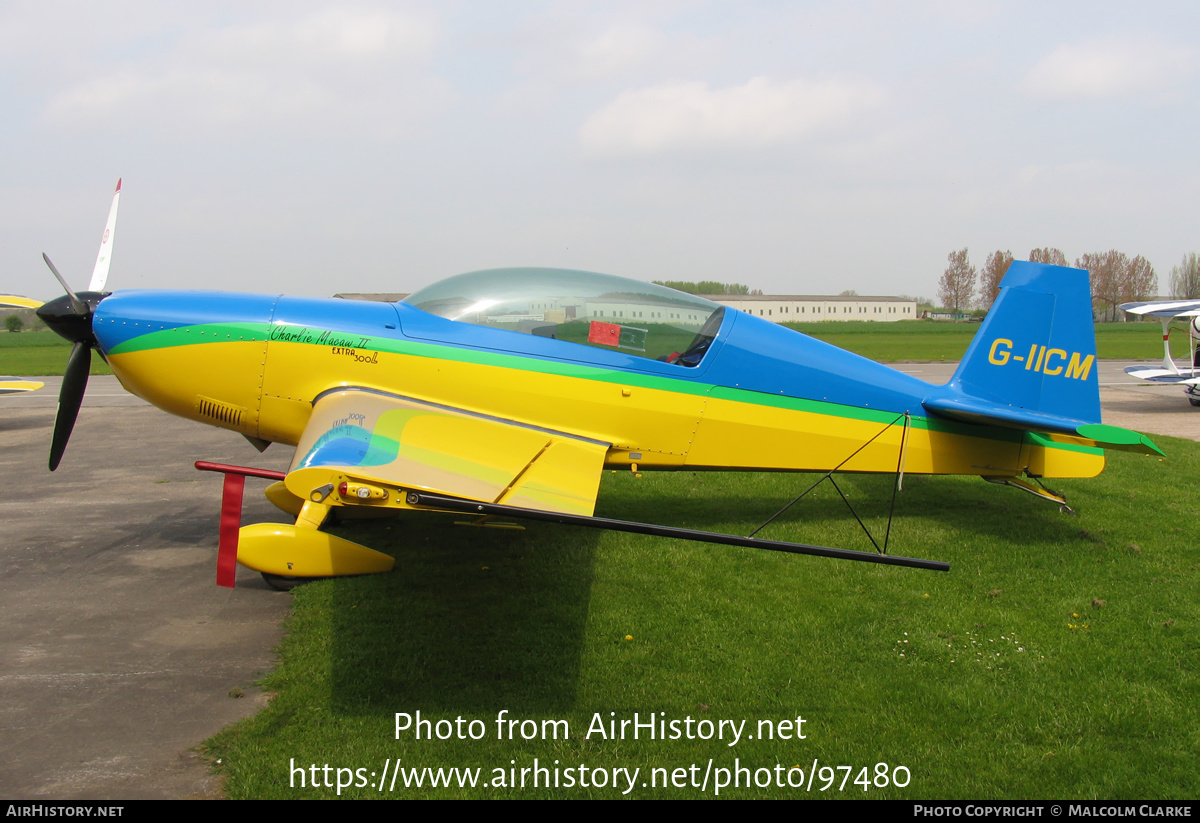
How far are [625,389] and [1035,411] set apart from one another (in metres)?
3.76

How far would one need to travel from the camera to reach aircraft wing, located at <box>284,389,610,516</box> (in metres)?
3.77

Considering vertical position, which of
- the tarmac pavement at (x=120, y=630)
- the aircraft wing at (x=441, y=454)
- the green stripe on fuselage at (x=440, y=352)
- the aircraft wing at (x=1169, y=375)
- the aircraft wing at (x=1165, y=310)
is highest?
the aircraft wing at (x=1165, y=310)

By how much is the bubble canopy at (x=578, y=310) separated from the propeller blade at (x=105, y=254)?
3.13 meters

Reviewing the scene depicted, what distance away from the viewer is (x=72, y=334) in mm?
5609

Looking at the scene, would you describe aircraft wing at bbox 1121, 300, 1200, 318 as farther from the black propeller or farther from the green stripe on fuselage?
the black propeller

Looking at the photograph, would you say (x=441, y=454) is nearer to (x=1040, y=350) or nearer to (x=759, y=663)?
(x=759, y=663)

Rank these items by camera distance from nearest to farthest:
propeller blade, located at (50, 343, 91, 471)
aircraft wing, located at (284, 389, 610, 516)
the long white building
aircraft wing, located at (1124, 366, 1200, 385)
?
aircraft wing, located at (284, 389, 610, 516) → propeller blade, located at (50, 343, 91, 471) → aircraft wing, located at (1124, 366, 1200, 385) → the long white building

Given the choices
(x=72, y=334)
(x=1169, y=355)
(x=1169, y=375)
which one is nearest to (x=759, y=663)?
(x=72, y=334)

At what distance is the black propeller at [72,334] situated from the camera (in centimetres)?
555

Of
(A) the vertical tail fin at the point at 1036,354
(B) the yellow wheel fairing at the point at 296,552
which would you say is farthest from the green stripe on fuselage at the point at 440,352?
(A) the vertical tail fin at the point at 1036,354

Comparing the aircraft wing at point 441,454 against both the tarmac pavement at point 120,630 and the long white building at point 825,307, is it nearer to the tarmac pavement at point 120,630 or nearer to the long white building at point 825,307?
the tarmac pavement at point 120,630

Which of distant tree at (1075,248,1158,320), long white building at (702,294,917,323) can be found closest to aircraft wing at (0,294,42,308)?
long white building at (702,294,917,323)

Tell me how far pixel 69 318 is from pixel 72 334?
131 mm

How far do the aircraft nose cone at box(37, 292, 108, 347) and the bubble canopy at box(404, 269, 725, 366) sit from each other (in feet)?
7.73
